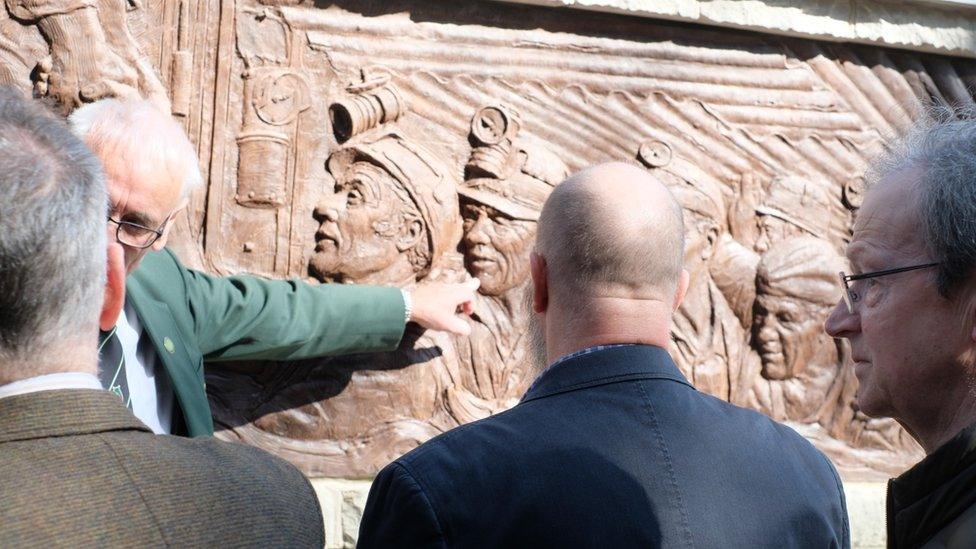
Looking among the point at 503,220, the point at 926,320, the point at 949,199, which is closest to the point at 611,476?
the point at 926,320

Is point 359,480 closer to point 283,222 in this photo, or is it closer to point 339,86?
point 283,222

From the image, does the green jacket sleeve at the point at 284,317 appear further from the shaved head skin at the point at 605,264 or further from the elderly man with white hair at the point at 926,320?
the elderly man with white hair at the point at 926,320

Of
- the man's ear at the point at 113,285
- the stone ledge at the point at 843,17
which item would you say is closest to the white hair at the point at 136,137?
the man's ear at the point at 113,285

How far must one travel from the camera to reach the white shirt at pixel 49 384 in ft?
3.95

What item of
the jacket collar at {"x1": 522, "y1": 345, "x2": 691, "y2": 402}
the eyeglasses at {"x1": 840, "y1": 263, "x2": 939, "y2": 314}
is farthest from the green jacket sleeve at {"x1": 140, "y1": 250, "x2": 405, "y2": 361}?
the eyeglasses at {"x1": 840, "y1": 263, "x2": 939, "y2": 314}

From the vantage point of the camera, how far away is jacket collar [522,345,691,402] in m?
1.72

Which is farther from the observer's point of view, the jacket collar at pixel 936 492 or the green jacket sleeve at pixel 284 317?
the green jacket sleeve at pixel 284 317

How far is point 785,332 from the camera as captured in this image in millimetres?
3594

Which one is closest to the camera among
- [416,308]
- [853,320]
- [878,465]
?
[853,320]

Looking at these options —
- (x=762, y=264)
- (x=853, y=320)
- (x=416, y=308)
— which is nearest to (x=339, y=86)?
(x=416, y=308)

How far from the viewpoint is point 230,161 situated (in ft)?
9.99

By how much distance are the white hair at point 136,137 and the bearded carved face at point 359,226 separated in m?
0.65

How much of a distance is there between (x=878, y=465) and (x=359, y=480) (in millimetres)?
1892

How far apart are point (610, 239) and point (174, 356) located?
1.19m
